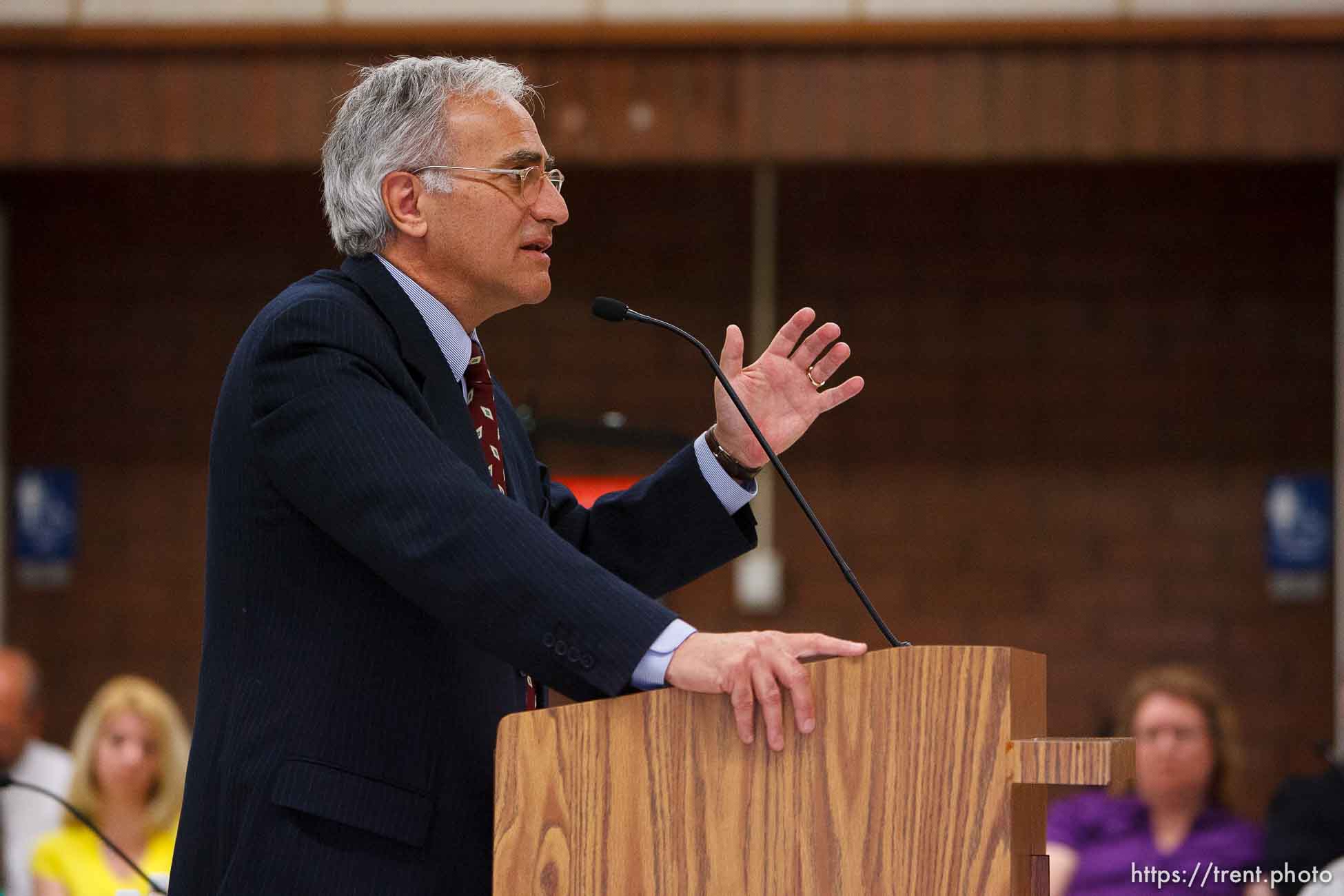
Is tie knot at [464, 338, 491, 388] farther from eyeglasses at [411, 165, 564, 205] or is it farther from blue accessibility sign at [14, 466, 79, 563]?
blue accessibility sign at [14, 466, 79, 563]

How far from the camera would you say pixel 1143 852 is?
4047 millimetres

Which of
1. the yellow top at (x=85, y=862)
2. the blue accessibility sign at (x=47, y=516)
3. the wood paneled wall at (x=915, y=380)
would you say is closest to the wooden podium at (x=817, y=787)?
the yellow top at (x=85, y=862)

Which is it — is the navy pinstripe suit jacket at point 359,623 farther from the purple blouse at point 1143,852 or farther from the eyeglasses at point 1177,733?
the eyeglasses at point 1177,733

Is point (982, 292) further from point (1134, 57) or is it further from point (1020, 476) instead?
point (1134, 57)

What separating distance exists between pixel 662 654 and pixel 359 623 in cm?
33

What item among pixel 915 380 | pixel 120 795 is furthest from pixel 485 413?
pixel 915 380

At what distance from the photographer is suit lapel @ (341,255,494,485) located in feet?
5.77

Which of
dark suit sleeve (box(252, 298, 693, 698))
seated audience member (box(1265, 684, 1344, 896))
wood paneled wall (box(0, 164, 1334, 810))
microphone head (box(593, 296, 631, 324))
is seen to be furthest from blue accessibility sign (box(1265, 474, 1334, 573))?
dark suit sleeve (box(252, 298, 693, 698))

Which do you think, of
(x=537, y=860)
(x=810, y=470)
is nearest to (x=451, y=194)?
(x=537, y=860)

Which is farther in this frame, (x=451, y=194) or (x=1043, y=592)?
(x=1043, y=592)

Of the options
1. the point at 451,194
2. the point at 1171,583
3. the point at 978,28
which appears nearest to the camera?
the point at 451,194

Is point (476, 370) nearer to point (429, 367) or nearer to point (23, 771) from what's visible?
point (429, 367)

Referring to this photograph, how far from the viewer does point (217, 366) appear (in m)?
6.77

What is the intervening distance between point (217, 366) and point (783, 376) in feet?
16.9
